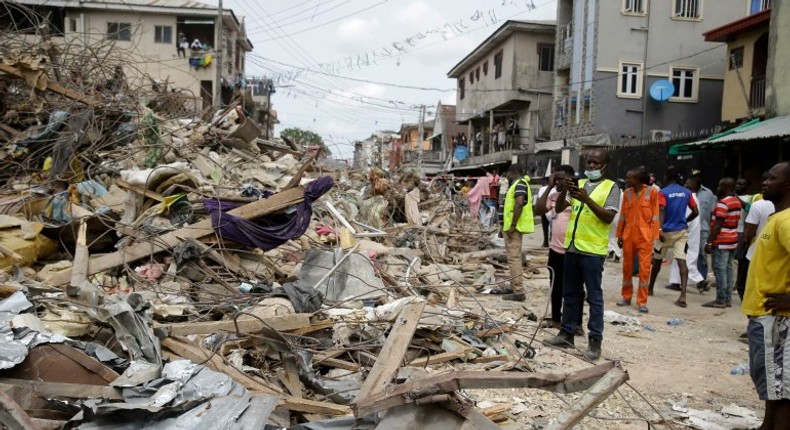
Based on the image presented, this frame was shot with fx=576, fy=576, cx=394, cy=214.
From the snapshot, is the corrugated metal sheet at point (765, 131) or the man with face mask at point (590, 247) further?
the corrugated metal sheet at point (765, 131)

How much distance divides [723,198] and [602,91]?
1790 centimetres

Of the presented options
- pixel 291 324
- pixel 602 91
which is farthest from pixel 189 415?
pixel 602 91

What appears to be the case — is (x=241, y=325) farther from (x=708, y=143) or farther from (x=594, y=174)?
(x=708, y=143)

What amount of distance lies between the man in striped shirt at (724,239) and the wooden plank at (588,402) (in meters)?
5.38

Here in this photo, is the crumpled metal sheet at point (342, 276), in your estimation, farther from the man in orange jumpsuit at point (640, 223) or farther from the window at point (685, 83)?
the window at point (685, 83)

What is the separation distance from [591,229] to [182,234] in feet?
13.1

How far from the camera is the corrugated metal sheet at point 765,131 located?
11.9 m

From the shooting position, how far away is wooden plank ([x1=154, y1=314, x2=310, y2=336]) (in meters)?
4.06

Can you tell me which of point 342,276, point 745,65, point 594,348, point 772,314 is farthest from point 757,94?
point 772,314

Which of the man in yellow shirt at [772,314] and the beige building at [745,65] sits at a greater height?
the beige building at [745,65]

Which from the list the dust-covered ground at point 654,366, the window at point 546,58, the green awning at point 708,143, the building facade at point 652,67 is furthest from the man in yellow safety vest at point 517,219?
the window at point 546,58

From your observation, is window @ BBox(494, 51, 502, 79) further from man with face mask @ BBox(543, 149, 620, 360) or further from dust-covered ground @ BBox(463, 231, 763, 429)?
man with face mask @ BBox(543, 149, 620, 360)

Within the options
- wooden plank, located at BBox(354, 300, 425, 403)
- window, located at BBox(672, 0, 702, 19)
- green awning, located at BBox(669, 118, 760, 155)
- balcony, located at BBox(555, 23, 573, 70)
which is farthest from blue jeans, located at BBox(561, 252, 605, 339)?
balcony, located at BBox(555, 23, 573, 70)

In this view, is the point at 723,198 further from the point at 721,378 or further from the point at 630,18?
the point at 630,18
